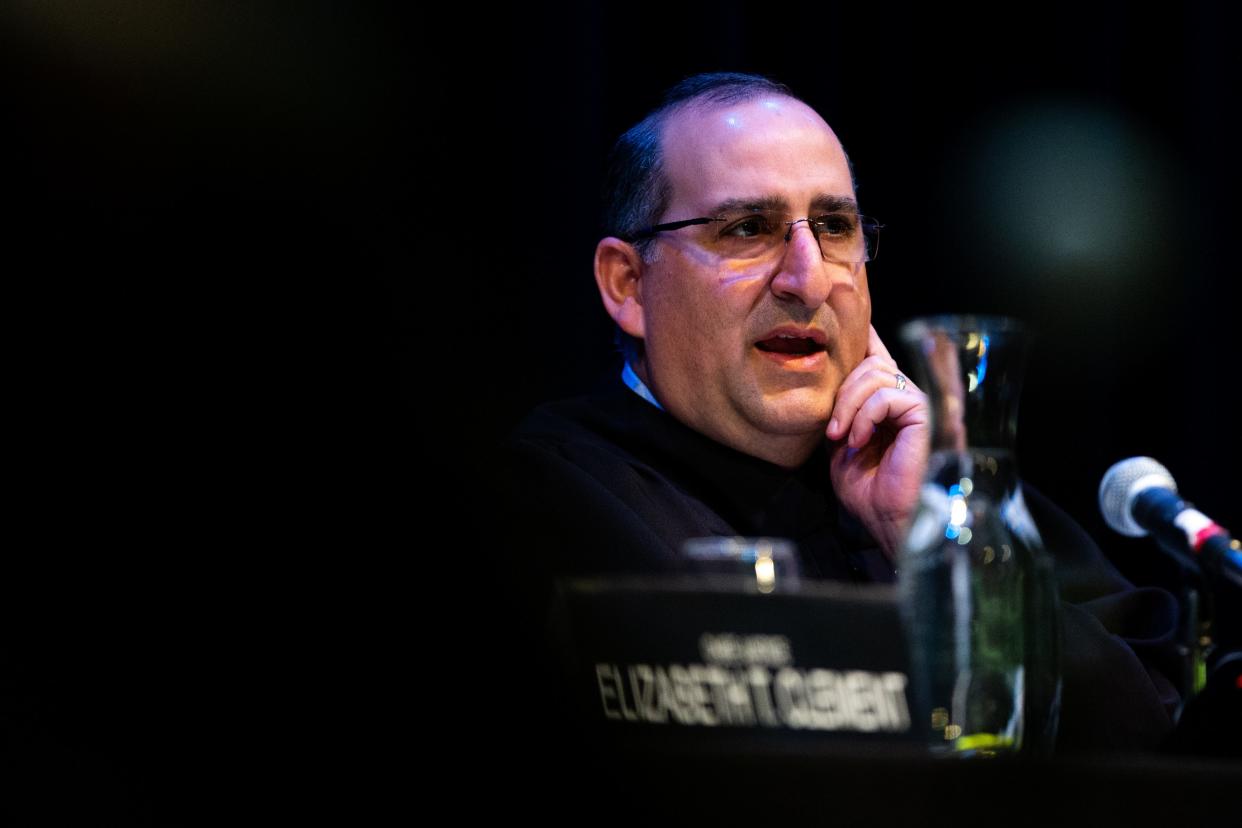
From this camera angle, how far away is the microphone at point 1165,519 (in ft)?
3.92

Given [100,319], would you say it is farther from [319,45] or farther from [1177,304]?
[1177,304]

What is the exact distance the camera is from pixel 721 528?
197cm

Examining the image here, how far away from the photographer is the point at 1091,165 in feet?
9.01

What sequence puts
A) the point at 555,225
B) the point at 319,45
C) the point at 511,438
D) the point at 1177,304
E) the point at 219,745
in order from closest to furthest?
the point at 219,745, the point at 511,438, the point at 319,45, the point at 555,225, the point at 1177,304

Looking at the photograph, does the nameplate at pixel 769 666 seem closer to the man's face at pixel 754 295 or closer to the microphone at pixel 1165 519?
the microphone at pixel 1165 519

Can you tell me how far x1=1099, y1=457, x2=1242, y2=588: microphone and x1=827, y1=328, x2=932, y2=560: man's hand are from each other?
0.28 m

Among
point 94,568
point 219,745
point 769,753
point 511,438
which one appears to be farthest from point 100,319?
point 511,438

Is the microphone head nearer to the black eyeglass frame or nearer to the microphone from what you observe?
the microphone

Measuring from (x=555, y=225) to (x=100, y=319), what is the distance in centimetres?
167

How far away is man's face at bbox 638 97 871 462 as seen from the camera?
2.02 meters

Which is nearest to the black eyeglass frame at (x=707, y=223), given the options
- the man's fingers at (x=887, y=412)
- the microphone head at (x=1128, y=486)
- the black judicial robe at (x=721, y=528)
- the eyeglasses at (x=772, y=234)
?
the eyeglasses at (x=772, y=234)

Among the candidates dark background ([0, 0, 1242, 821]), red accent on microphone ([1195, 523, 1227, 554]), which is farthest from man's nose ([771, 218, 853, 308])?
red accent on microphone ([1195, 523, 1227, 554])

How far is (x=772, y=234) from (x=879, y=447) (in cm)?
41

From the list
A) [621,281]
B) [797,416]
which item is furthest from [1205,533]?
[621,281]
